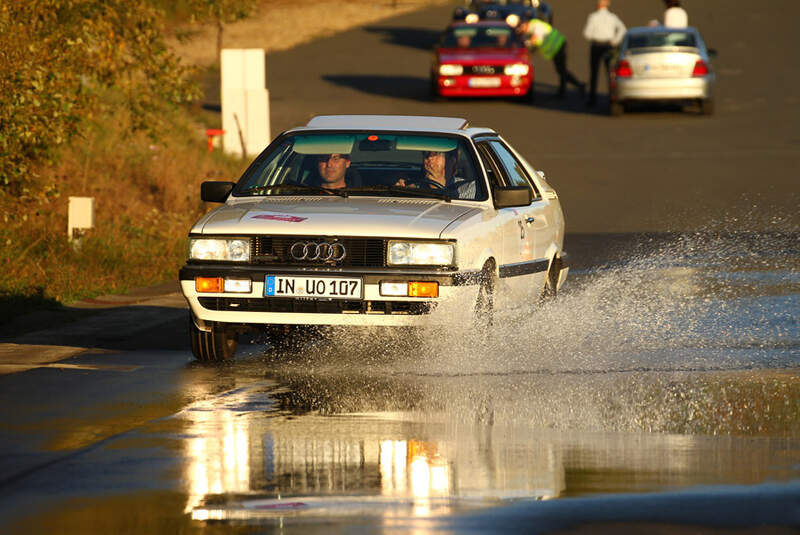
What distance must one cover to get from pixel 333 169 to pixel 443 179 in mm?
726

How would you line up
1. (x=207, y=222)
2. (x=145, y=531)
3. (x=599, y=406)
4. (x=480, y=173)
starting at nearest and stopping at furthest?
(x=145, y=531) < (x=599, y=406) < (x=207, y=222) < (x=480, y=173)

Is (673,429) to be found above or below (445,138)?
below

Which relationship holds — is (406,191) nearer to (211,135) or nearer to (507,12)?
(211,135)

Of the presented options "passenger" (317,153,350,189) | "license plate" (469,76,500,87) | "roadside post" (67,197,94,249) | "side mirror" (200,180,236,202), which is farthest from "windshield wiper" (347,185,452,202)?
"license plate" (469,76,500,87)

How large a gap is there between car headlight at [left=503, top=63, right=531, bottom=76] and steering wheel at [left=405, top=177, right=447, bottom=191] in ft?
75.1

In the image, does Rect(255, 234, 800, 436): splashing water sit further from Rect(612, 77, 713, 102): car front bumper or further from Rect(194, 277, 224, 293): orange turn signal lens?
Rect(612, 77, 713, 102): car front bumper

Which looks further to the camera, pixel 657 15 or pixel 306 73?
pixel 657 15

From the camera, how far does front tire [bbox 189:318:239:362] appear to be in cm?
1038

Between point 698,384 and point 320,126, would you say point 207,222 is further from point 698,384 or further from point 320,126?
point 698,384

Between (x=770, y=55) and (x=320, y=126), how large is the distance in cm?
3112

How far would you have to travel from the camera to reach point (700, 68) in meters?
30.8

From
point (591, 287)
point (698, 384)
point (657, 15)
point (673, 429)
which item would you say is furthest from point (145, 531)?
point (657, 15)

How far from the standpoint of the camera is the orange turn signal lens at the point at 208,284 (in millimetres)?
10055

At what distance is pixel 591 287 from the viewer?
1426 cm
